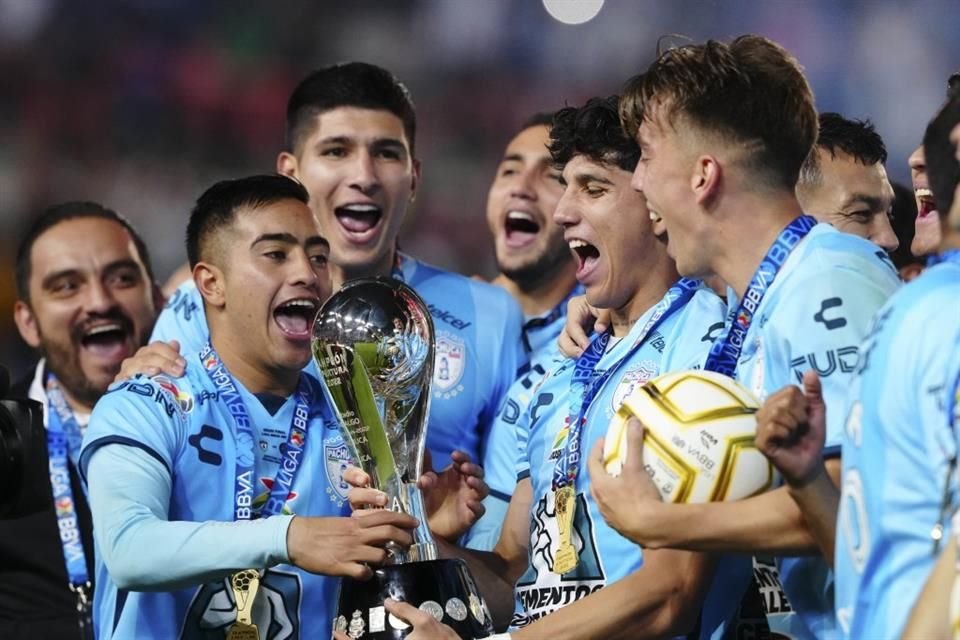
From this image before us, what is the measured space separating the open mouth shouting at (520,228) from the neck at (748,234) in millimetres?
2501

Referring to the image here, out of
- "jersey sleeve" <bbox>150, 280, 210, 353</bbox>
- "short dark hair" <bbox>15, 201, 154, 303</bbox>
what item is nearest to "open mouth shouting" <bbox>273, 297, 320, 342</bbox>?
"jersey sleeve" <bbox>150, 280, 210, 353</bbox>

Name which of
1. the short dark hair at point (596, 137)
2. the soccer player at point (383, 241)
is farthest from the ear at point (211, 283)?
the short dark hair at point (596, 137)

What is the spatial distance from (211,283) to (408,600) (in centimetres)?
135

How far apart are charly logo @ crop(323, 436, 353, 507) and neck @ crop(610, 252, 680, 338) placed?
0.82 m

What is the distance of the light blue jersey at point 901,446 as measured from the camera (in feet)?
7.73

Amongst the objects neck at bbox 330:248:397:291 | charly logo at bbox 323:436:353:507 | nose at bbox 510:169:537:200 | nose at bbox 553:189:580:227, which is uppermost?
nose at bbox 510:169:537:200

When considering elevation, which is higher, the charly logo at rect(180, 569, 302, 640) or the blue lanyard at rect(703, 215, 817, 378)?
the blue lanyard at rect(703, 215, 817, 378)

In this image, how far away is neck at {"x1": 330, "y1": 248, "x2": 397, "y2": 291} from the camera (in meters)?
5.13

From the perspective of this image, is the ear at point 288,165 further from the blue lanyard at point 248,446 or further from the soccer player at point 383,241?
the blue lanyard at point 248,446

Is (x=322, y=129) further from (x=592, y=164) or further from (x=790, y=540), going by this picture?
(x=790, y=540)

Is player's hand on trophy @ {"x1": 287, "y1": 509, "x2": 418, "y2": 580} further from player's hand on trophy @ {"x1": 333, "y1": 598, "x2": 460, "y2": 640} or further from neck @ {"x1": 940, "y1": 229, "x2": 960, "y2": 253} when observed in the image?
neck @ {"x1": 940, "y1": 229, "x2": 960, "y2": 253}

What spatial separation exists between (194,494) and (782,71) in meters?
1.84

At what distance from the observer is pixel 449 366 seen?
4895mm

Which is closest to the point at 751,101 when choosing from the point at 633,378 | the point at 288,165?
the point at 633,378
